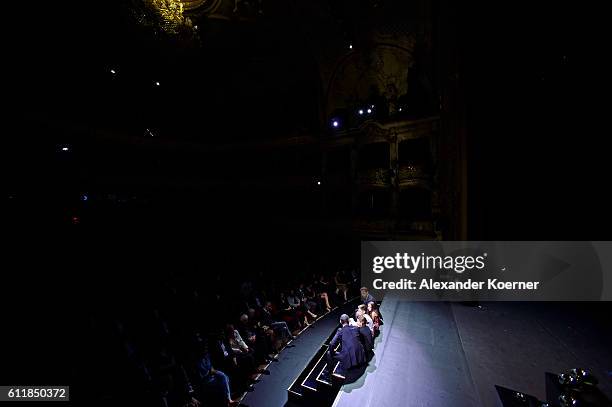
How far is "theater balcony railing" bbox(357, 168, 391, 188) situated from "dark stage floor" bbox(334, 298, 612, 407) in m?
7.98

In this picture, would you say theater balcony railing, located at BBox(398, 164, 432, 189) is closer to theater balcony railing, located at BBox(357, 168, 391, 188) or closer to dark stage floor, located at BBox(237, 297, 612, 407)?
theater balcony railing, located at BBox(357, 168, 391, 188)

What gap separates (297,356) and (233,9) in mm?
11399

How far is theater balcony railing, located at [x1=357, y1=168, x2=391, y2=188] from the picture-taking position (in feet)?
43.6

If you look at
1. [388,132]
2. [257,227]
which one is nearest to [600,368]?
[388,132]

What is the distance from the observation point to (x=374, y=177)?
13625mm

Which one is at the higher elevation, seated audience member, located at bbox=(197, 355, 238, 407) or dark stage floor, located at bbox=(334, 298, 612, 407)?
dark stage floor, located at bbox=(334, 298, 612, 407)

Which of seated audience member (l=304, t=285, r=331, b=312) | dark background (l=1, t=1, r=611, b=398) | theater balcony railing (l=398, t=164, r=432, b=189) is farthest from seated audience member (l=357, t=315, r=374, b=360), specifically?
theater balcony railing (l=398, t=164, r=432, b=189)

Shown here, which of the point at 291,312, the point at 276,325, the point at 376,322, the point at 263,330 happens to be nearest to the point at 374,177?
the point at 291,312

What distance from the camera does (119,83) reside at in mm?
12352

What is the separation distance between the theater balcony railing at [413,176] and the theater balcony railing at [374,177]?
691 mm

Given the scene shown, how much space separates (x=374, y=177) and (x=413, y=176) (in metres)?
1.97

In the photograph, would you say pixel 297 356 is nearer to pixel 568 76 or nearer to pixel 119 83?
pixel 568 76

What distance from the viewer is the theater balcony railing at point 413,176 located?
Result: 39.7ft

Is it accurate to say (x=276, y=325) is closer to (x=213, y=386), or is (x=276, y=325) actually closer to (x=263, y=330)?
(x=263, y=330)
